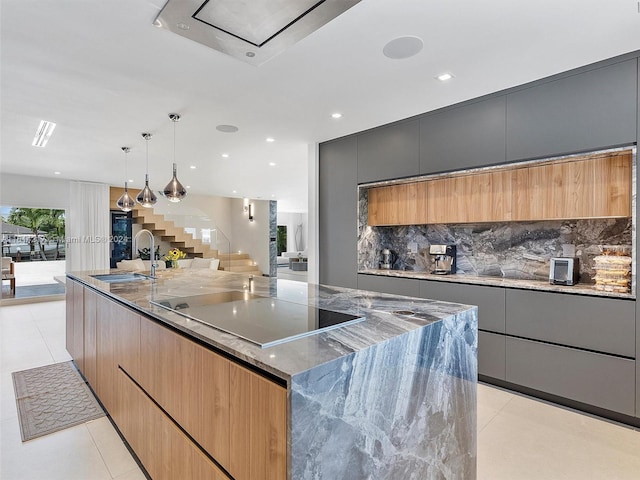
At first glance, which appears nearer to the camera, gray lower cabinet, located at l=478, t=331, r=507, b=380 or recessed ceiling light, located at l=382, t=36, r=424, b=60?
recessed ceiling light, located at l=382, t=36, r=424, b=60

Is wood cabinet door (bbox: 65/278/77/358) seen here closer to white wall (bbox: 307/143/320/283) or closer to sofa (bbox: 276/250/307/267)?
white wall (bbox: 307/143/320/283)

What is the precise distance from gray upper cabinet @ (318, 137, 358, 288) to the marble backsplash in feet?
0.47

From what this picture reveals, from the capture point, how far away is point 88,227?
7961 mm

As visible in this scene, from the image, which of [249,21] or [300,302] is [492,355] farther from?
[249,21]

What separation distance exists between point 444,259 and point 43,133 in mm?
4970

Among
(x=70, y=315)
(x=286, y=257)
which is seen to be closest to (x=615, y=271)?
(x=70, y=315)

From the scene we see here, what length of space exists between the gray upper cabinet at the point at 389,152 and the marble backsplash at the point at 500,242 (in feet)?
1.49

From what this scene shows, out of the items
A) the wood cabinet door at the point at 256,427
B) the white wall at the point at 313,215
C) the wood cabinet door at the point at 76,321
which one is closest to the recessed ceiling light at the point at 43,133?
the wood cabinet door at the point at 76,321

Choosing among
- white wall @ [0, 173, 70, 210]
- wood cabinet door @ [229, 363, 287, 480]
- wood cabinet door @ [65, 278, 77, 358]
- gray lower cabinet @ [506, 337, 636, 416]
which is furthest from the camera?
white wall @ [0, 173, 70, 210]

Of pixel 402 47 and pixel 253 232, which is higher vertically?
pixel 402 47

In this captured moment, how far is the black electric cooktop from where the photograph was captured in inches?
50.6

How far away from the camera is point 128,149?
504 cm

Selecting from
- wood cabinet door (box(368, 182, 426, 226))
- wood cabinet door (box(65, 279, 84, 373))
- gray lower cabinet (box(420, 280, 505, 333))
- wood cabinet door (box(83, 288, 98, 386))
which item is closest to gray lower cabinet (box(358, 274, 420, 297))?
gray lower cabinet (box(420, 280, 505, 333))

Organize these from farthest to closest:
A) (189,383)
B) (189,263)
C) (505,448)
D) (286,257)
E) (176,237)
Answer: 1. (286,257)
2. (176,237)
3. (189,263)
4. (505,448)
5. (189,383)
